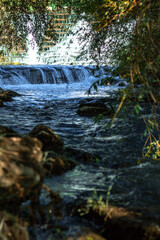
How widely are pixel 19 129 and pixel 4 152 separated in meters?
5.65

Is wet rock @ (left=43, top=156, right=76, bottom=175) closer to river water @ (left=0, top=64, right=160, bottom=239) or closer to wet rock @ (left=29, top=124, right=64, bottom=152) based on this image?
river water @ (left=0, top=64, right=160, bottom=239)

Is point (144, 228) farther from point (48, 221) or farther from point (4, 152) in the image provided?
point (4, 152)

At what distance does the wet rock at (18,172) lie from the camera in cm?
179

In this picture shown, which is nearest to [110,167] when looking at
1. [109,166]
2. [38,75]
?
[109,166]

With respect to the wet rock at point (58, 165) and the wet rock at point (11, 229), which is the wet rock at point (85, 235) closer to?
the wet rock at point (11, 229)

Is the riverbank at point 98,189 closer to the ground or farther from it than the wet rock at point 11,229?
closer to the ground

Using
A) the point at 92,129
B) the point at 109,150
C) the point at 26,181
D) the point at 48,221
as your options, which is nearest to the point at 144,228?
the point at 48,221

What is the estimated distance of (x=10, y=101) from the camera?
13.3m

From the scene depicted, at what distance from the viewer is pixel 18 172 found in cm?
181

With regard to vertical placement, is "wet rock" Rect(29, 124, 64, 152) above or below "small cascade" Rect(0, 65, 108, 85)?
below

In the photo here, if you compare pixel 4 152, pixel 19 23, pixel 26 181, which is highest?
pixel 19 23

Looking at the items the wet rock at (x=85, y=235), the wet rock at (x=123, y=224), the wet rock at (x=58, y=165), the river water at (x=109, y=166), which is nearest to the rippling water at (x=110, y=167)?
the river water at (x=109, y=166)

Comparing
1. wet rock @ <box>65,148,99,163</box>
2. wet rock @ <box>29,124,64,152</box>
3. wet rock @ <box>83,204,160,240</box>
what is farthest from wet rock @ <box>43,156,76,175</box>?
wet rock @ <box>83,204,160,240</box>

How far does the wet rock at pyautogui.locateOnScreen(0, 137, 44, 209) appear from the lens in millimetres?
1791
